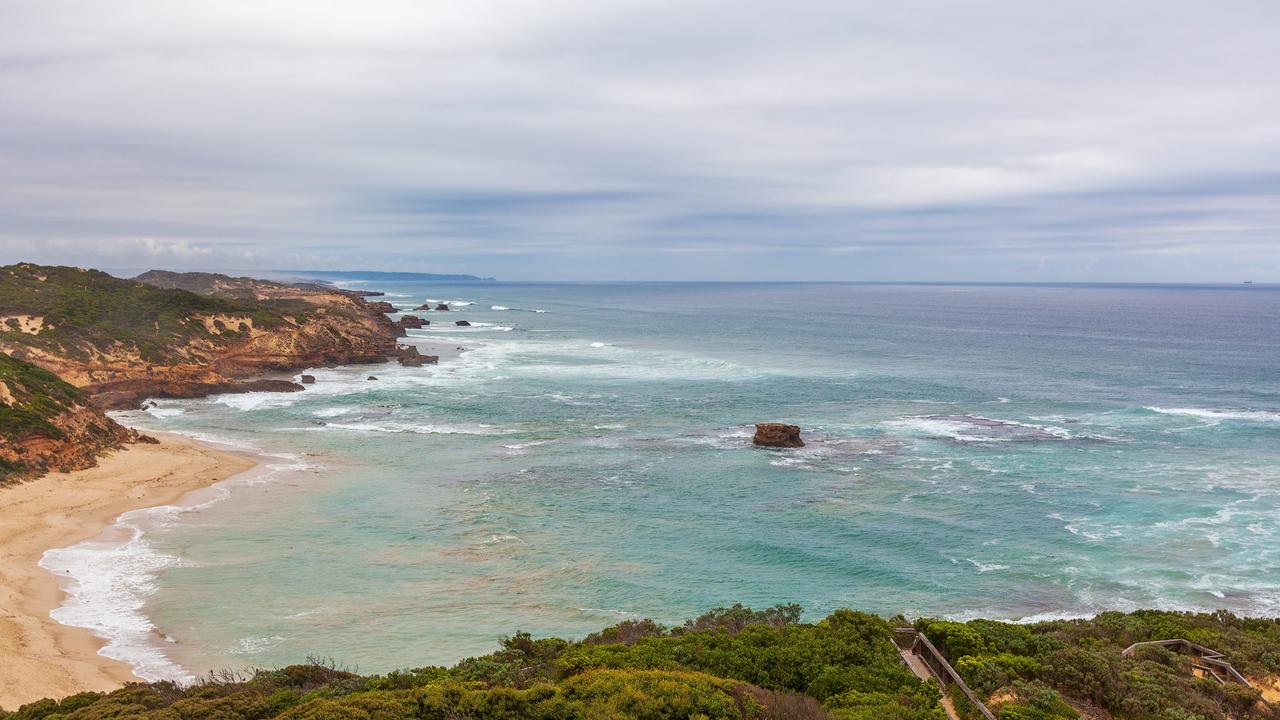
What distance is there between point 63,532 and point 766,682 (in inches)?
1211

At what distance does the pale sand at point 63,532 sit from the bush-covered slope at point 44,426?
1115mm

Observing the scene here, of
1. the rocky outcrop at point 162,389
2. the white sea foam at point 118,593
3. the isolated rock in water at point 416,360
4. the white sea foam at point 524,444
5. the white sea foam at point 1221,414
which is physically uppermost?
the isolated rock in water at point 416,360

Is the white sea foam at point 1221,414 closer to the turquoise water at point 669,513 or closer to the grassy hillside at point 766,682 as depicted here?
the turquoise water at point 669,513

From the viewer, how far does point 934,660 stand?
1831 cm

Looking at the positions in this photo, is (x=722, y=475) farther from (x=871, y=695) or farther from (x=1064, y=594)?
(x=871, y=695)

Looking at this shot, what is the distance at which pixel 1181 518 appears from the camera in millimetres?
35406

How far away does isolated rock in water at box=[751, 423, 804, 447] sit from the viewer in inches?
1902

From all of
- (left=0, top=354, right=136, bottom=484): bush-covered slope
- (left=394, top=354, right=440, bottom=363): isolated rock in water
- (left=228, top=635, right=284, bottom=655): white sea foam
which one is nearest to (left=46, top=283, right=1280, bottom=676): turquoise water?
(left=228, top=635, right=284, bottom=655): white sea foam

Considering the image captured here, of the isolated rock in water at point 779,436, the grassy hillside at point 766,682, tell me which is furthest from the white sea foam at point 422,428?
the grassy hillside at point 766,682

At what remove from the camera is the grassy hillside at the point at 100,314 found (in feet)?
221

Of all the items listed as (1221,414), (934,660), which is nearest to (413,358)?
(1221,414)

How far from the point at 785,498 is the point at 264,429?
36555 millimetres

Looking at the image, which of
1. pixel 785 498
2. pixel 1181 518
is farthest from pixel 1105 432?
pixel 785 498

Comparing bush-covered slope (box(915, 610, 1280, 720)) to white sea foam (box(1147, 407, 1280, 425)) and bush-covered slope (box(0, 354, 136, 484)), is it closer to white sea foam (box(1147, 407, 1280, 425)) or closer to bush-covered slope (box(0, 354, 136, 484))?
white sea foam (box(1147, 407, 1280, 425))
